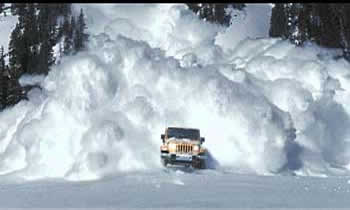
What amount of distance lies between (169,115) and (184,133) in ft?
16.7

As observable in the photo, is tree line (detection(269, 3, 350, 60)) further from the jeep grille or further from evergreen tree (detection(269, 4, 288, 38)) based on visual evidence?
the jeep grille

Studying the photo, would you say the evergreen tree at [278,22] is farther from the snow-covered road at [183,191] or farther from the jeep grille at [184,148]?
the jeep grille at [184,148]

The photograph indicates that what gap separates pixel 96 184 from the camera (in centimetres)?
2925

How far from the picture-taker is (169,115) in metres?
38.2

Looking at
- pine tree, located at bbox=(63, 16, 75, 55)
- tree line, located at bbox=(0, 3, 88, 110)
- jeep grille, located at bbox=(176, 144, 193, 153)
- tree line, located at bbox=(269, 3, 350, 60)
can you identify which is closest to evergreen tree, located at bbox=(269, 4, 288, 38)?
tree line, located at bbox=(269, 3, 350, 60)

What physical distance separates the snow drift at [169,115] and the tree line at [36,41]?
1516 centimetres

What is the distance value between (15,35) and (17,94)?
938 centimetres

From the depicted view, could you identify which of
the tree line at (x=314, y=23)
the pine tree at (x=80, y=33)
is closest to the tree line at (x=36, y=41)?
the pine tree at (x=80, y=33)

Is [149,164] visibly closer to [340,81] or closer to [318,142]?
[318,142]

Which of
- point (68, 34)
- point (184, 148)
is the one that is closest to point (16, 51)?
point (68, 34)

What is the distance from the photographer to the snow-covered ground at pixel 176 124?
29.7 m

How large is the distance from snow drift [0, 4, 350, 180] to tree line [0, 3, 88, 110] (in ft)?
49.7

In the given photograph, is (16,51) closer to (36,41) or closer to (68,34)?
(36,41)

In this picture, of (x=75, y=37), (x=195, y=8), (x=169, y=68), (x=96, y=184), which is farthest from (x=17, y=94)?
Answer: (x=96, y=184)
